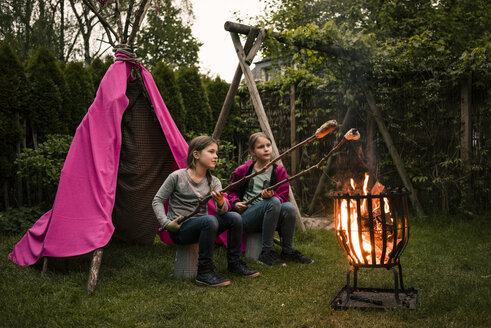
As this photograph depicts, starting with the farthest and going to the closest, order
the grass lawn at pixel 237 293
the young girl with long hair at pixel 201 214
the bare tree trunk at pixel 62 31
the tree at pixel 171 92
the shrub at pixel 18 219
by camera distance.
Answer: the bare tree trunk at pixel 62 31 < the tree at pixel 171 92 < the shrub at pixel 18 219 < the young girl with long hair at pixel 201 214 < the grass lawn at pixel 237 293

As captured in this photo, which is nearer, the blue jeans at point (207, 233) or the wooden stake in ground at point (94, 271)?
the wooden stake in ground at point (94, 271)

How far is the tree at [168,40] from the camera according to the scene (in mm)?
19672

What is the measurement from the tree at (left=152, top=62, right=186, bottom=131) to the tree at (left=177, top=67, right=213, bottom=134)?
0.20 meters

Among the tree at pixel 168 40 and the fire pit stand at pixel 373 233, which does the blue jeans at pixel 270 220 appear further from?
the tree at pixel 168 40

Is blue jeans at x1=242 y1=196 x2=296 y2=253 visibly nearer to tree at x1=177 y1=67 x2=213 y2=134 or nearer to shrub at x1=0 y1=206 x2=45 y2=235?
shrub at x1=0 y1=206 x2=45 y2=235

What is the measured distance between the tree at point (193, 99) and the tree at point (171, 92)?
7.7 inches

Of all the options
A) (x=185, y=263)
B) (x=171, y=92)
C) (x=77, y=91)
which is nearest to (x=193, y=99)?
(x=171, y=92)

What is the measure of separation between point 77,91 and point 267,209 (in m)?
3.42

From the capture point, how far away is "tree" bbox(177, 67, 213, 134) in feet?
21.5

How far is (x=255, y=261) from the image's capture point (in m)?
3.59

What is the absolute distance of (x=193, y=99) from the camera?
6.61 m

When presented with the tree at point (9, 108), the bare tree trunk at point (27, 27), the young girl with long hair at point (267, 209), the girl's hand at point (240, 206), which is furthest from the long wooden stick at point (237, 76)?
the bare tree trunk at point (27, 27)

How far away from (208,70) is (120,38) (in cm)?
1960

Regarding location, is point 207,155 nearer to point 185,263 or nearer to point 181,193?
point 181,193
